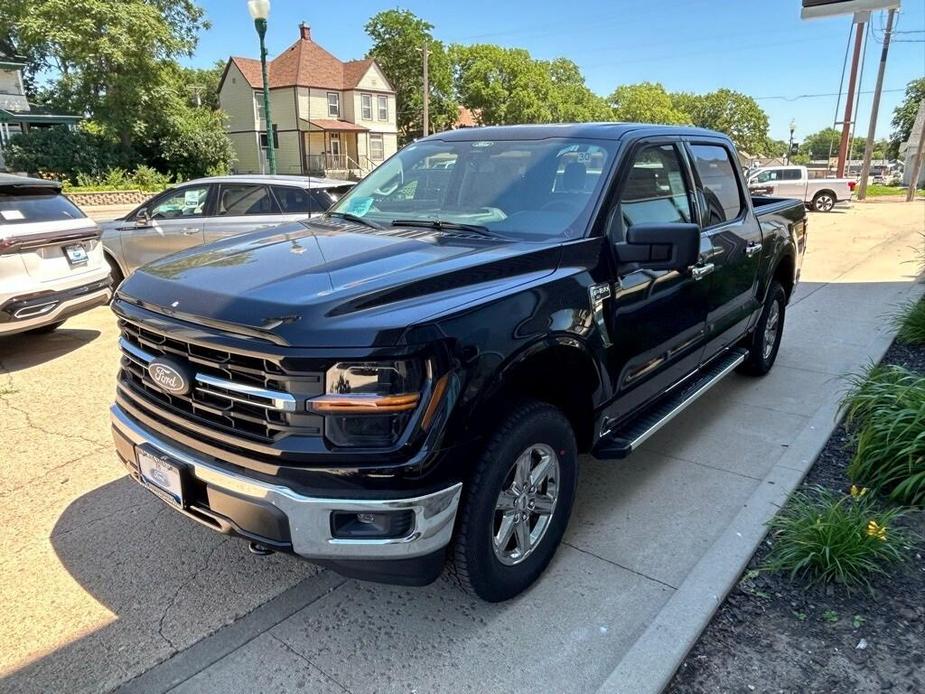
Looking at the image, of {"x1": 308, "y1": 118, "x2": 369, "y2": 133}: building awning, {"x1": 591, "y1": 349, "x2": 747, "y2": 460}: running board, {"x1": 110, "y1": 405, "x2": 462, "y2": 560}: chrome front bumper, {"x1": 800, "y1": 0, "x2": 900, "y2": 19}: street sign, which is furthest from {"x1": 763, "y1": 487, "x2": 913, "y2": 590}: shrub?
{"x1": 308, "y1": 118, "x2": 369, "y2": 133}: building awning

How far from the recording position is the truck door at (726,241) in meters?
4.07

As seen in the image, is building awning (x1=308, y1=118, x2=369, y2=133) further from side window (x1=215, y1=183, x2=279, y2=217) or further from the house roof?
side window (x1=215, y1=183, x2=279, y2=217)

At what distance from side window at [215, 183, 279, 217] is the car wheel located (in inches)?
899

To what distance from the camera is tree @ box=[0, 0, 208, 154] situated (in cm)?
2795

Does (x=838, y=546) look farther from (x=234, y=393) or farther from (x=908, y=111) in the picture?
(x=908, y=111)

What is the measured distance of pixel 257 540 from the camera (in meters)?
2.29

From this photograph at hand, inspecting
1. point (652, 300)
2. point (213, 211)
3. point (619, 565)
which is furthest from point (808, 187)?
point (619, 565)

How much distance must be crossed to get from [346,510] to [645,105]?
8341 centimetres

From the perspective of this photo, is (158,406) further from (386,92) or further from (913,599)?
(386,92)

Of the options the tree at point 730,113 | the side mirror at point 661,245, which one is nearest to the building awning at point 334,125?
the side mirror at point 661,245

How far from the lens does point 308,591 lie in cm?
290

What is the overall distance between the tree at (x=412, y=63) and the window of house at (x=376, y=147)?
4.87 meters

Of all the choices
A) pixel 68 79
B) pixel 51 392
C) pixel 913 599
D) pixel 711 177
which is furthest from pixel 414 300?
pixel 68 79

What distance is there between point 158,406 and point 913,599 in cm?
310
